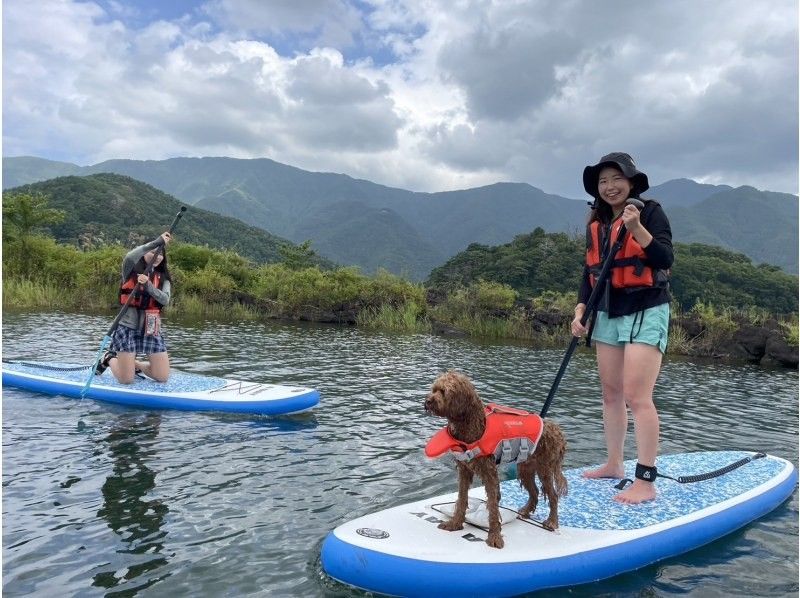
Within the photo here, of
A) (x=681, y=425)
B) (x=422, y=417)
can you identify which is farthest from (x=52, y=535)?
(x=681, y=425)

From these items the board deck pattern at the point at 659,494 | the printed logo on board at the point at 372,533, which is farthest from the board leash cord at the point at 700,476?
the printed logo on board at the point at 372,533

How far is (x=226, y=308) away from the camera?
1216 inches

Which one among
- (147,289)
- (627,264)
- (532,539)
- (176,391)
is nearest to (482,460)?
(532,539)

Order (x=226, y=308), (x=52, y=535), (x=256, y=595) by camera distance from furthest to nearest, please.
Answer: (x=226, y=308)
(x=52, y=535)
(x=256, y=595)

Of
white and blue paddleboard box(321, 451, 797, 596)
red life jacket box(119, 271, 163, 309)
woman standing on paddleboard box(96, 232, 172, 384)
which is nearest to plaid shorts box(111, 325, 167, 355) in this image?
woman standing on paddleboard box(96, 232, 172, 384)

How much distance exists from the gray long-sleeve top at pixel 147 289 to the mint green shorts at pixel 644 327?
7124mm

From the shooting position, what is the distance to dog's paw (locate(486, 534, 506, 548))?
4.10 meters

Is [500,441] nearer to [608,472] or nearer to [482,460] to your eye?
[482,460]

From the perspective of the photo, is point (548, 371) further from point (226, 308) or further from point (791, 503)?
point (226, 308)

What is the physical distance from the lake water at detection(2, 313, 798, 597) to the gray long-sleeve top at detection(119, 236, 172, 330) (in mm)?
1384

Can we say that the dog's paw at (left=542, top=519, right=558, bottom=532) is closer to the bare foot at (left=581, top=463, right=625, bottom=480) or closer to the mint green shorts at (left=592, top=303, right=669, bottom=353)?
the bare foot at (left=581, top=463, right=625, bottom=480)

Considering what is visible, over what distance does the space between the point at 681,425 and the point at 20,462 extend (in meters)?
9.81

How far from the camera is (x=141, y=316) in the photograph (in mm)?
9445

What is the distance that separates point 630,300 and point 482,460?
2131 mm
